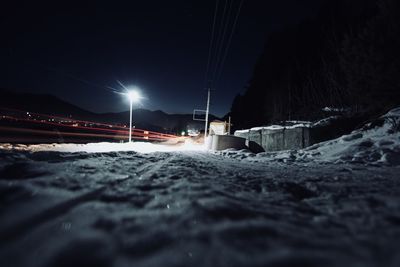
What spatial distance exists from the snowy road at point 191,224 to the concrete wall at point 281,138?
550cm

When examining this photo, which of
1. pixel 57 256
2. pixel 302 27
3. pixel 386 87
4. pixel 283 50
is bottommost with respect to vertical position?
pixel 57 256

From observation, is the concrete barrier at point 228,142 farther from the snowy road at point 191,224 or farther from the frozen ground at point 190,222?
the snowy road at point 191,224

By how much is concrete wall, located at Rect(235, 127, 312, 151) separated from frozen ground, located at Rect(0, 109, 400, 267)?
17.4 feet

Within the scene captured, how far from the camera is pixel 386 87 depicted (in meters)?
7.94

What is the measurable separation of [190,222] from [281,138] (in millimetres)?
→ 8147

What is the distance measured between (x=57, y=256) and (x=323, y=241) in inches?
60.5

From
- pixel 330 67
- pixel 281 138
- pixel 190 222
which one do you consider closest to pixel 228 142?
pixel 281 138

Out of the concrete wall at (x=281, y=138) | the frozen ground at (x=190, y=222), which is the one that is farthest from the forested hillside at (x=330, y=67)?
the frozen ground at (x=190, y=222)

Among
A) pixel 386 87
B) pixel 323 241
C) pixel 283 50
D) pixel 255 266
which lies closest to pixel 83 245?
pixel 255 266

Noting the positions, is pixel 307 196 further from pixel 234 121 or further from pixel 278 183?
pixel 234 121

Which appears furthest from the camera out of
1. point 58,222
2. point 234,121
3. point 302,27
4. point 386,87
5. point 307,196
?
point 234,121

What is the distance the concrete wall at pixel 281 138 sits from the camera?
758 centimetres

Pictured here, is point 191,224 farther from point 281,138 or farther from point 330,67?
point 330,67

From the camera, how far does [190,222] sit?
4.76 feet
